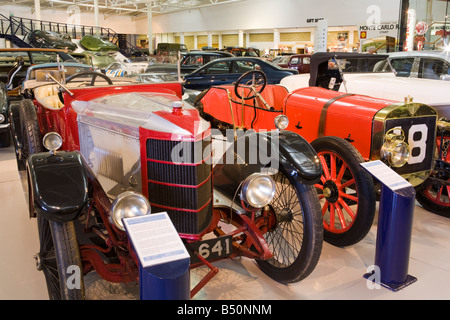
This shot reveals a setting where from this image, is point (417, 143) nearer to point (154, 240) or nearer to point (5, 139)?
point (154, 240)

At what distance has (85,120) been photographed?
110 inches

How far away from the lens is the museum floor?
2.54 m

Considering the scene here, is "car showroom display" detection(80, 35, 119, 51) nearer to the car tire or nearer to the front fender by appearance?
the car tire

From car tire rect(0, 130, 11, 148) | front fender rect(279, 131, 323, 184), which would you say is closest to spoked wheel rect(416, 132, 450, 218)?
front fender rect(279, 131, 323, 184)

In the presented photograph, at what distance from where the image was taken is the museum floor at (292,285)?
2.54m

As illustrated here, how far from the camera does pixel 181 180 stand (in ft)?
7.09

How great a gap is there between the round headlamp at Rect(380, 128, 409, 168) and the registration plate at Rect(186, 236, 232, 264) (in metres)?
1.53

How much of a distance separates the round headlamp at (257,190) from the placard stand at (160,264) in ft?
2.40

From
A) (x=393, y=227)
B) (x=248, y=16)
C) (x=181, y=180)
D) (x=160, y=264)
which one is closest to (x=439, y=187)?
(x=393, y=227)

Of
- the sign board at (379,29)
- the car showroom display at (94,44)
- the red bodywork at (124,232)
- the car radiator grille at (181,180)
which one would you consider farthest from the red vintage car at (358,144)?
the car showroom display at (94,44)

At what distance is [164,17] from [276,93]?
1040 inches

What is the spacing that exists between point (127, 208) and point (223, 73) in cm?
712

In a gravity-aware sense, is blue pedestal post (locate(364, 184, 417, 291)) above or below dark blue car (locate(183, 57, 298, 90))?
below
